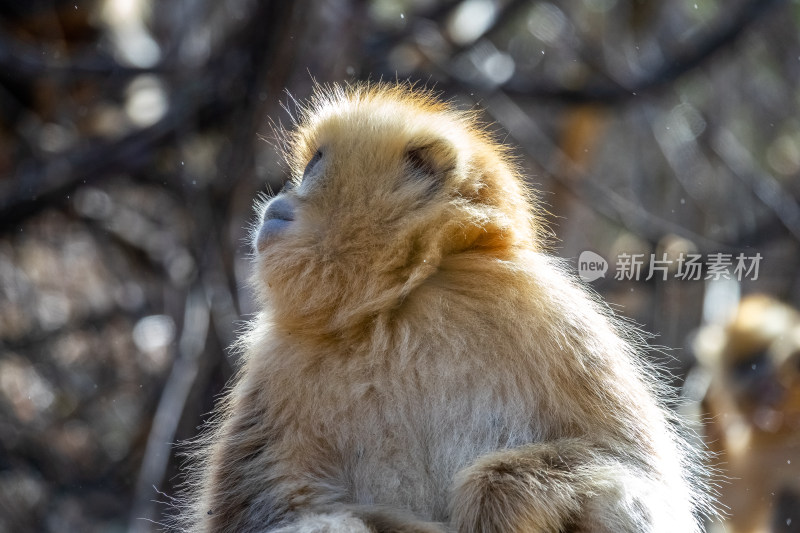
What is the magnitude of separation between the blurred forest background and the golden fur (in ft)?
5.09

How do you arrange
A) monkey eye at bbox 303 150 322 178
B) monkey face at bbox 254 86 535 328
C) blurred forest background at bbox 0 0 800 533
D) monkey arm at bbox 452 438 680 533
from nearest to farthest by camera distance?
monkey arm at bbox 452 438 680 533 < monkey face at bbox 254 86 535 328 < monkey eye at bbox 303 150 322 178 < blurred forest background at bbox 0 0 800 533

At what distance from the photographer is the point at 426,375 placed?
158 cm

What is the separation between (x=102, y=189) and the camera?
4.43 m

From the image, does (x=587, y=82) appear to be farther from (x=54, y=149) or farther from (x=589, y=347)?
(x=589, y=347)

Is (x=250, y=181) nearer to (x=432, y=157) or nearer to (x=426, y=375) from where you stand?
(x=432, y=157)

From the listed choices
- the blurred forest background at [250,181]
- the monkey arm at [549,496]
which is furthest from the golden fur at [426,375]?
the blurred forest background at [250,181]

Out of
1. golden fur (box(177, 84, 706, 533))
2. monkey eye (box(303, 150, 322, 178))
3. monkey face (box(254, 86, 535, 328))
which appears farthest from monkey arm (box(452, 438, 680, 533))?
monkey eye (box(303, 150, 322, 178))

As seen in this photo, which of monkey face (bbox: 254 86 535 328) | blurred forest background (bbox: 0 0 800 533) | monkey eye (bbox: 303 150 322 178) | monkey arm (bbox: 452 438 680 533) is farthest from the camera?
blurred forest background (bbox: 0 0 800 533)

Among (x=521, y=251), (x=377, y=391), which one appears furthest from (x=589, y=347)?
(x=377, y=391)

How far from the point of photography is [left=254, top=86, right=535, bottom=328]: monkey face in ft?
5.41

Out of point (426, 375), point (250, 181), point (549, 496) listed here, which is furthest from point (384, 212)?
point (250, 181)

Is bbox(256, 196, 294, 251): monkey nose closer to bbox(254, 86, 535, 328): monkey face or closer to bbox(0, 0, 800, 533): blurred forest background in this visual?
bbox(254, 86, 535, 328): monkey face

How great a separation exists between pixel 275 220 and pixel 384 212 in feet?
0.68

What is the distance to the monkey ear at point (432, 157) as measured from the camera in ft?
5.63
